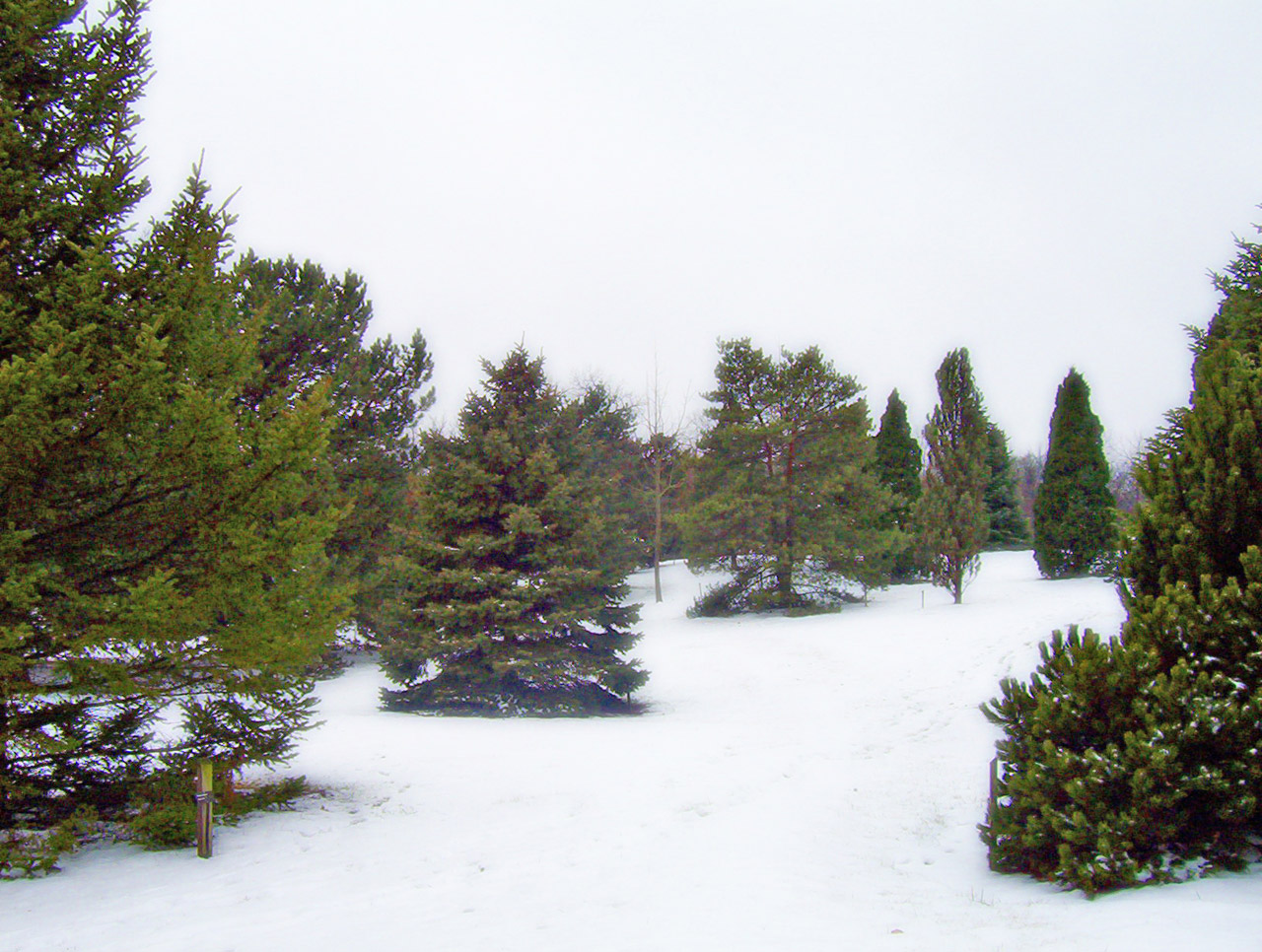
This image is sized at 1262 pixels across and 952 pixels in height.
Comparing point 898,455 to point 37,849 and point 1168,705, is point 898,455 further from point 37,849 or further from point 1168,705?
point 37,849

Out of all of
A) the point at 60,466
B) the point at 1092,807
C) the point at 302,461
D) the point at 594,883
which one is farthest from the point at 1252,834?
the point at 60,466

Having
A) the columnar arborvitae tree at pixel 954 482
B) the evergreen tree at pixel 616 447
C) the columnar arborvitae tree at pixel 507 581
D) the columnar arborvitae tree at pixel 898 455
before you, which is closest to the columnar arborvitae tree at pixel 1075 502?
the columnar arborvitae tree at pixel 954 482

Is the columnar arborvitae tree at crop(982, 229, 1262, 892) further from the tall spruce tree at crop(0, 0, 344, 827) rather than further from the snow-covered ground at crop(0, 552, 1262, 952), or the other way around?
the tall spruce tree at crop(0, 0, 344, 827)

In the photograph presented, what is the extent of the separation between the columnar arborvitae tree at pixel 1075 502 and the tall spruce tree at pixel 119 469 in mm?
22855

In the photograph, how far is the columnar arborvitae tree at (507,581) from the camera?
1383 centimetres

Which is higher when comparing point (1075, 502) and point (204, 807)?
point (1075, 502)

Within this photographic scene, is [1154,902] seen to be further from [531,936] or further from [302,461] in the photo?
[302,461]

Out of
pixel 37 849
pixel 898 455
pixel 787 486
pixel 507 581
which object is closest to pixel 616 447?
pixel 898 455

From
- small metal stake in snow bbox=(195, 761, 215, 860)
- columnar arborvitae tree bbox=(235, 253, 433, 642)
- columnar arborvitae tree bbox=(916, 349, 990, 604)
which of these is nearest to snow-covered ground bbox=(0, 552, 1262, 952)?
small metal stake in snow bbox=(195, 761, 215, 860)

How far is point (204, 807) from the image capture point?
19.9 ft

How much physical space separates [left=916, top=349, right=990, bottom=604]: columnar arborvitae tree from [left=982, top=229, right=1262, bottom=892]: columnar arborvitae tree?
1613 centimetres

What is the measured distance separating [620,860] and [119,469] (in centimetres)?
483

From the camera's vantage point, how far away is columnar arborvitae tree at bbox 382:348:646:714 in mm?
13828

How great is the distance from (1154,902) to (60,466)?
23.9ft
